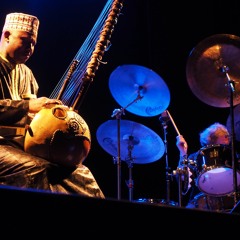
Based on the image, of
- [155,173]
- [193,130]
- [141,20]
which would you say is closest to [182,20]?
[141,20]

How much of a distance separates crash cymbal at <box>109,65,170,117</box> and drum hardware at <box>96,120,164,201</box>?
205 millimetres

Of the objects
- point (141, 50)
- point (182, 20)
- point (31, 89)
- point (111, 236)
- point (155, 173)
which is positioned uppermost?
point (182, 20)

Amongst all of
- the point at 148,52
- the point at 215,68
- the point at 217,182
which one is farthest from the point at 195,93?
the point at 148,52

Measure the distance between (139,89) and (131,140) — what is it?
0.55 meters

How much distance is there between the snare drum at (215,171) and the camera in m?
4.89

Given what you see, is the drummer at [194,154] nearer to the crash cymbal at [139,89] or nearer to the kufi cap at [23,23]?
the crash cymbal at [139,89]

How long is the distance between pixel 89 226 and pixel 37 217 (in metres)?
0.12

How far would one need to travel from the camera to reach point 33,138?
262cm

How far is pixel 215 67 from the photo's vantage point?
4.94 meters

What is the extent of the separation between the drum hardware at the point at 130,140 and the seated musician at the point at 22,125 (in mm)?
1923

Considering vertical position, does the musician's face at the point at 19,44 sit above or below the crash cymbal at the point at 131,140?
above

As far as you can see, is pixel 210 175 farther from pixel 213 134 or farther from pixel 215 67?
pixel 215 67

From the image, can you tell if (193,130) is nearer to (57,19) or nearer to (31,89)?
(57,19)

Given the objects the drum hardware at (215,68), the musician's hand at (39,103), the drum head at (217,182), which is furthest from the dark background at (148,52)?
the musician's hand at (39,103)
